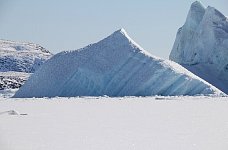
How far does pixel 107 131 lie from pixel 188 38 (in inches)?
1131

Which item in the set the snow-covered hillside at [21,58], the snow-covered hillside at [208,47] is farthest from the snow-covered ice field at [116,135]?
the snow-covered hillside at [21,58]

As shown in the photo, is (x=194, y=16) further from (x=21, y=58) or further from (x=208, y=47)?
(x=21, y=58)

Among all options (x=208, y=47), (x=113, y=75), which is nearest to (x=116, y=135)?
(x=113, y=75)

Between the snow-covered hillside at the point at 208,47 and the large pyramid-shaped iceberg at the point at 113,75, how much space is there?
8361 millimetres

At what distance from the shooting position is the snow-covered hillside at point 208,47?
3142 cm

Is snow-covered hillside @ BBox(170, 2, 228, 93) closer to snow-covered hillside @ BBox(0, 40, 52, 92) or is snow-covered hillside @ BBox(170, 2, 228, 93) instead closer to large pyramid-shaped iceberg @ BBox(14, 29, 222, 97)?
large pyramid-shaped iceberg @ BBox(14, 29, 222, 97)

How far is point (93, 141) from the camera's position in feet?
21.1

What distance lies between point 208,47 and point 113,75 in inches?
440

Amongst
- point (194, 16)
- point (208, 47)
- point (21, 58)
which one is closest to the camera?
point (208, 47)

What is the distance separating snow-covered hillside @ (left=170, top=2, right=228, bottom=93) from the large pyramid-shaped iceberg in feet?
27.4

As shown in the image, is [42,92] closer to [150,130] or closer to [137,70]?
[137,70]

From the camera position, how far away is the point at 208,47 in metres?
32.1

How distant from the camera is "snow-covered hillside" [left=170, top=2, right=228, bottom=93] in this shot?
103 feet

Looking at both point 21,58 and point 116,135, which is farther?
point 21,58
